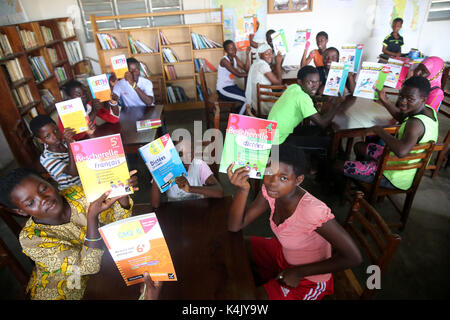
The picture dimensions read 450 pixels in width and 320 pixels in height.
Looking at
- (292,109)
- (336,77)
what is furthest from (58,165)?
(336,77)

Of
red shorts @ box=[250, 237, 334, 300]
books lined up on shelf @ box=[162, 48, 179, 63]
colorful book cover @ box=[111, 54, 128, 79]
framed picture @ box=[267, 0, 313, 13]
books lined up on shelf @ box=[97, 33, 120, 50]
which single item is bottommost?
red shorts @ box=[250, 237, 334, 300]

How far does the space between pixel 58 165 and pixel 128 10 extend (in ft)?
14.0

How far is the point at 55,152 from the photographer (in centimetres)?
211

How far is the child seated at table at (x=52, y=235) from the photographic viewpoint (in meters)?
1.18

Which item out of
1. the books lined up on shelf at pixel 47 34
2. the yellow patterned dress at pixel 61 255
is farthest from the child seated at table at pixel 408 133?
the books lined up on shelf at pixel 47 34

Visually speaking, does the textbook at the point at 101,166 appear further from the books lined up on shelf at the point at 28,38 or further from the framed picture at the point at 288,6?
the framed picture at the point at 288,6

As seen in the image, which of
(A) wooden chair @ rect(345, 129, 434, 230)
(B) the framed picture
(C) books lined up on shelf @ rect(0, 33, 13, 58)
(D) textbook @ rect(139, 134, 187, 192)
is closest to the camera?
(D) textbook @ rect(139, 134, 187, 192)

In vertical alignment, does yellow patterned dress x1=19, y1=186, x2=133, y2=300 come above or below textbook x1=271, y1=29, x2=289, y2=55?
below

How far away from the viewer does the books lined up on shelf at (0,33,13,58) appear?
3.30 m

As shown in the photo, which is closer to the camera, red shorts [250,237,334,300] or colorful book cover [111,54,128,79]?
red shorts [250,237,334,300]

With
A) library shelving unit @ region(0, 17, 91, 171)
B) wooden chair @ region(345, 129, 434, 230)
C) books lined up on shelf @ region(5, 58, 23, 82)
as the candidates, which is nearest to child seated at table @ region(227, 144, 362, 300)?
wooden chair @ region(345, 129, 434, 230)

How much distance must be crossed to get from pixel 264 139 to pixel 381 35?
254 inches

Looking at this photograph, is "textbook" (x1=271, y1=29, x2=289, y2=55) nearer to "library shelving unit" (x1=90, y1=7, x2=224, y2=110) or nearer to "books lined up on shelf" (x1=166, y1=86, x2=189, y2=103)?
"library shelving unit" (x1=90, y1=7, x2=224, y2=110)

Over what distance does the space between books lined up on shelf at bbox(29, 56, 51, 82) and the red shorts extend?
4.20 m
